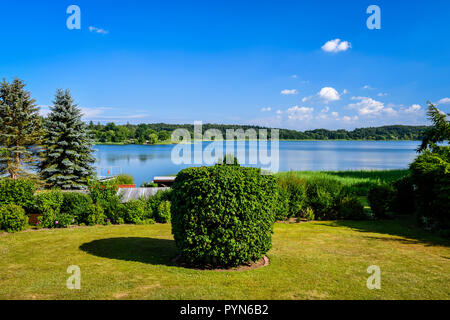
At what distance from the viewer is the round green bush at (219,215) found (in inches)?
231

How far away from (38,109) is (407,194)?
2789cm

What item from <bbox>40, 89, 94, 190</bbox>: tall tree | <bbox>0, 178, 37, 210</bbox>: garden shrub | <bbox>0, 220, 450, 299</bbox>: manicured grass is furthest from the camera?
<bbox>40, 89, 94, 190</bbox>: tall tree

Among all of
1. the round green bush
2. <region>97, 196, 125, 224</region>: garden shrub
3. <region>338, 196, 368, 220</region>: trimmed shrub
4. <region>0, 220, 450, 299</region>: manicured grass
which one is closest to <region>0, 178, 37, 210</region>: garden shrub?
<region>0, 220, 450, 299</region>: manicured grass

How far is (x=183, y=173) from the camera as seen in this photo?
6.32 m

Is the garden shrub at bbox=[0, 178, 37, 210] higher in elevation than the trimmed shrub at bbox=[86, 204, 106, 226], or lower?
higher

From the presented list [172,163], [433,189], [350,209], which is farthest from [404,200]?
[172,163]

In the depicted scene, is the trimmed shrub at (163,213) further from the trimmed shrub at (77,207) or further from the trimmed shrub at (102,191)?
the trimmed shrub at (77,207)

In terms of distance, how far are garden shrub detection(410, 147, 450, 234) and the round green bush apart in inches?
326

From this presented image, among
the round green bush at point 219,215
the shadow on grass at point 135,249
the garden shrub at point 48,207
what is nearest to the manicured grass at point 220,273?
the shadow on grass at point 135,249

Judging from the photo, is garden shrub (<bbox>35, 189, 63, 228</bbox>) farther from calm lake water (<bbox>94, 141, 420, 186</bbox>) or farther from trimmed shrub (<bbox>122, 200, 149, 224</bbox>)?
calm lake water (<bbox>94, 141, 420, 186</bbox>)

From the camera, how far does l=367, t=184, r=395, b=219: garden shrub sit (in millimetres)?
12961

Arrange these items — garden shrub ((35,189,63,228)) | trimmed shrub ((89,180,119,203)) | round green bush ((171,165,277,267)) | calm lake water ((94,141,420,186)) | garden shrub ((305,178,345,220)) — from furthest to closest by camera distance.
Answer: calm lake water ((94,141,420,186)) < garden shrub ((305,178,345,220)) < trimmed shrub ((89,180,119,203)) < garden shrub ((35,189,63,228)) < round green bush ((171,165,277,267))
